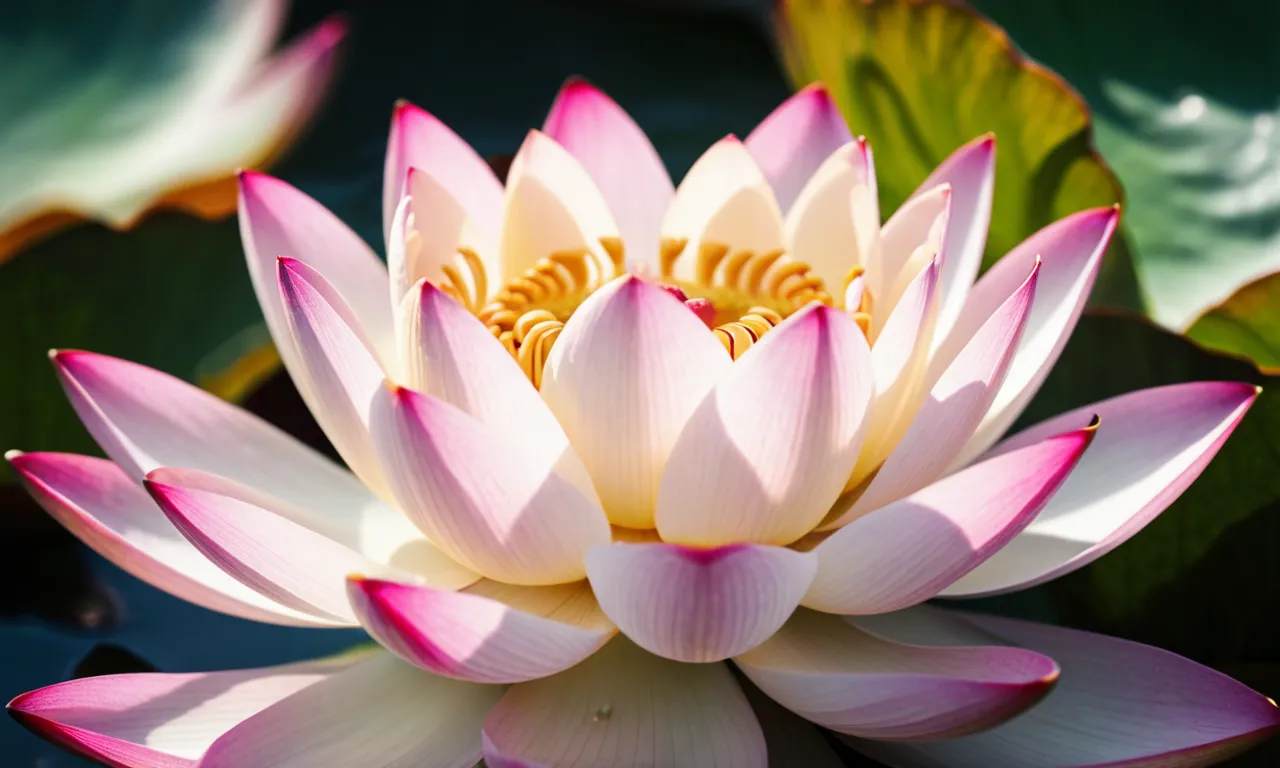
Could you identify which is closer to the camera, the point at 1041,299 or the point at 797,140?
the point at 1041,299

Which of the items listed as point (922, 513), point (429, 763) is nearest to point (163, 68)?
point (429, 763)

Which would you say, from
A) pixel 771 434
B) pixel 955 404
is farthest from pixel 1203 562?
pixel 771 434

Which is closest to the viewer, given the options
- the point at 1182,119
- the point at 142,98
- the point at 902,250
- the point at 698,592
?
the point at 698,592

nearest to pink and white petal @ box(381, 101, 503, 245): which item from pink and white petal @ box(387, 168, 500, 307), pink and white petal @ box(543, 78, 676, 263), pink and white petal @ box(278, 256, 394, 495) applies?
pink and white petal @ box(387, 168, 500, 307)

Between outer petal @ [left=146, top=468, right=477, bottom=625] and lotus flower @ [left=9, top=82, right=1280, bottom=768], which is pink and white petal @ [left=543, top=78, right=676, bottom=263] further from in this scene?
outer petal @ [left=146, top=468, right=477, bottom=625]

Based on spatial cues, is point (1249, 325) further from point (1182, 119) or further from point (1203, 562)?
point (1182, 119)

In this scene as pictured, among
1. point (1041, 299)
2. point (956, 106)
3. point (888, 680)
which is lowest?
point (888, 680)
